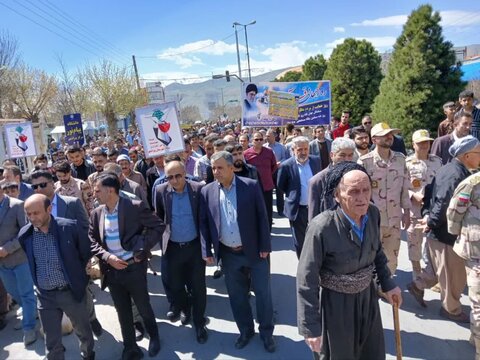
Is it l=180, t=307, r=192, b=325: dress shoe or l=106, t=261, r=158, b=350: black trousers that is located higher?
l=106, t=261, r=158, b=350: black trousers

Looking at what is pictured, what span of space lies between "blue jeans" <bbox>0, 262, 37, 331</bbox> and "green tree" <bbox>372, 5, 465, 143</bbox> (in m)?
9.19

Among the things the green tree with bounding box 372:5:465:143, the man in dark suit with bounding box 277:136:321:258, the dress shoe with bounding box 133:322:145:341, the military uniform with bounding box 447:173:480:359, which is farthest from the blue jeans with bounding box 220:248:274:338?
the green tree with bounding box 372:5:465:143

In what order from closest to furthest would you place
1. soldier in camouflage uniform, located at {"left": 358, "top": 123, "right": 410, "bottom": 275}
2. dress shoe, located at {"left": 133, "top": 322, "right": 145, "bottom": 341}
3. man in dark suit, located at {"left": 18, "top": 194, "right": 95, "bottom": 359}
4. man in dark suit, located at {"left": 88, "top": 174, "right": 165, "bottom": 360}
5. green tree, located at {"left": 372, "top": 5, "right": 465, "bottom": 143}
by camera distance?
man in dark suit, located at {"left": 18, "top": 194, "right": 95, "bottom": 359} < man in dark suit, located at {"left": 88, "top": 174, "right": 165, "bottom": 360} < dress shoe, located at {"left": 133, "top": 322, "right": 145, "bottom": 341} < soldier in camouflage uniform, located at {"left": 358, "top": 123, "right": 410, "bottom": 275} < green tree, located at {"left": 372, "top": 5, "right": 465, "bottom": 143}

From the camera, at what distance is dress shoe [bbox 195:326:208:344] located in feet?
12.7

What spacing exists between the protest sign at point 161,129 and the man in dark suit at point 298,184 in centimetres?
164

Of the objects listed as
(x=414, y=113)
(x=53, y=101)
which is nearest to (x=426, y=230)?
(x=414, y=113)

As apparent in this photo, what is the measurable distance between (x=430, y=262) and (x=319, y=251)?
2603 mm

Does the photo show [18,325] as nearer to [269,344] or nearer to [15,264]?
[15,264]

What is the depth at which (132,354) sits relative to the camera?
3592 millimetres

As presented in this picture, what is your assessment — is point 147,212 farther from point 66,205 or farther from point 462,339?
point 462,339

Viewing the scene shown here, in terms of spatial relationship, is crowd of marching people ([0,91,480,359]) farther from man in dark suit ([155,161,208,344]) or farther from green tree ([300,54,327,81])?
green tree ([300,54,327,81])

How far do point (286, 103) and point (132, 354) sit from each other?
628cm

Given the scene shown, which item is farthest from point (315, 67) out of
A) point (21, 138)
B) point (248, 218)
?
point (248, 218)

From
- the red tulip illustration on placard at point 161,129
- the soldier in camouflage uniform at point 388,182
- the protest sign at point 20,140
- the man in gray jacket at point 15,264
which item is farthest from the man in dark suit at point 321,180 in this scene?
the protest sign at point 20,140
